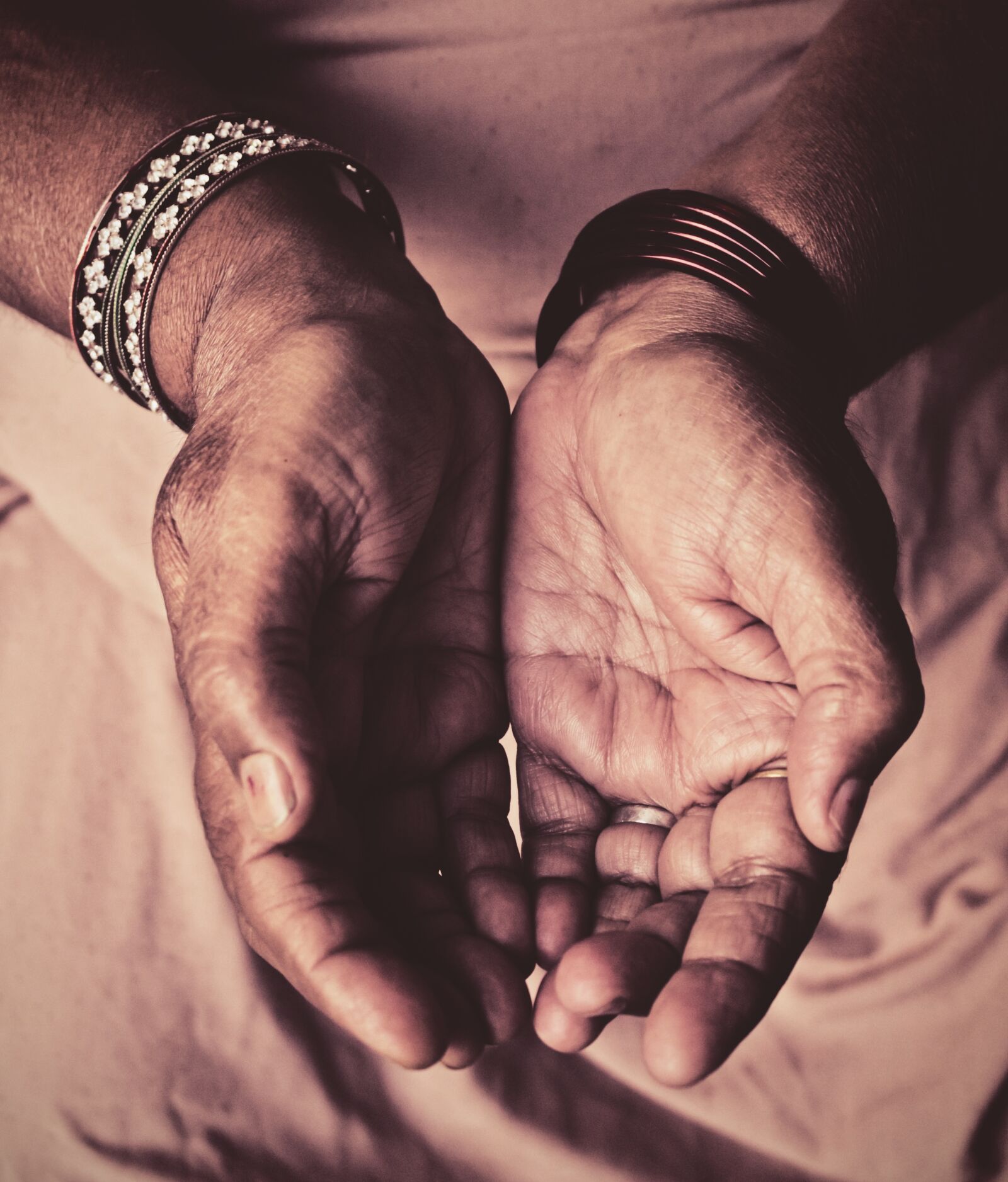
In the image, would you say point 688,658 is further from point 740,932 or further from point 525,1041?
point 525,1041

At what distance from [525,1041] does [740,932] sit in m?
0.56

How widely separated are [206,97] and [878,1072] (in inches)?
55.7

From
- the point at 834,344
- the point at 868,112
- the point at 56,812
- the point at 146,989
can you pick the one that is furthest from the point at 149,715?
the point at 868,112

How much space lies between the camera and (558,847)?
0.76 m

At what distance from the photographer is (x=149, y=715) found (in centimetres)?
112

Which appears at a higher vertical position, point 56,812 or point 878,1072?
point 56,812

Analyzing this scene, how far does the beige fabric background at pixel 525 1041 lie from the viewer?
0.97m

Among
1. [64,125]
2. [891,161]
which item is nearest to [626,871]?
[891,161]

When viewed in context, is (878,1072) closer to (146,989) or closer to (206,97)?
(146,989)

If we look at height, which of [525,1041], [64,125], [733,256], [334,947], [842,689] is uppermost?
[64,125]

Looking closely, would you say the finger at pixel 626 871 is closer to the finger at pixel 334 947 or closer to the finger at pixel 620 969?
the finger at pixel 620 969

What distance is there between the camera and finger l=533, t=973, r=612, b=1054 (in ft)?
2.00

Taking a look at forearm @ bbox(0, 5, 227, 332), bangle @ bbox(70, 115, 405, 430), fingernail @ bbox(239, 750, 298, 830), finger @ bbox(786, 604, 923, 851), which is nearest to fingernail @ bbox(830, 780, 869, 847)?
finger @ bbox(786, 604, 923, 851)

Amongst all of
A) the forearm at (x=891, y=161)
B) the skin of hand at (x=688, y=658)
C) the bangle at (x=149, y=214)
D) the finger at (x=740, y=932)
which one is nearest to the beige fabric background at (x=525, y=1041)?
the forearm at (x=891, y=161)
